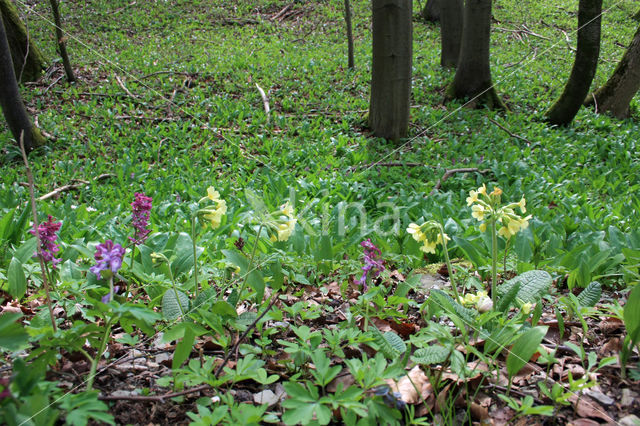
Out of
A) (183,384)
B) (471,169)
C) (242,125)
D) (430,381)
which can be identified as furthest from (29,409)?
(242,125)

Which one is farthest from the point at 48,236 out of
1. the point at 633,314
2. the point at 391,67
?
the point at 391,67

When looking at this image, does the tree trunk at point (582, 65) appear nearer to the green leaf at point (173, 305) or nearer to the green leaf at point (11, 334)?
the green leaf at point (173, 305)

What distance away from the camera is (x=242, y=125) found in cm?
660

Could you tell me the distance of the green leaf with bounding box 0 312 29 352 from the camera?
896 millimetres

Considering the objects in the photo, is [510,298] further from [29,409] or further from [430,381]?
[29,409]

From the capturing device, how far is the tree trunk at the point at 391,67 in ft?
17.9

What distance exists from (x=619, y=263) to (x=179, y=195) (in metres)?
3.73

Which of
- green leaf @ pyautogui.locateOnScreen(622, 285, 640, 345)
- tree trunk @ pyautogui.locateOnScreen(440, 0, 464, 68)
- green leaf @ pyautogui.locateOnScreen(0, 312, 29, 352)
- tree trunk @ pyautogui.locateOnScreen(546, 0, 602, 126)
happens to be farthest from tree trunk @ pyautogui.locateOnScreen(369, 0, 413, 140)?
green leaf @ pyautogui.locateOnScreen(0, 312, 29, 352)

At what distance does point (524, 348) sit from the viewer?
50.2 inches

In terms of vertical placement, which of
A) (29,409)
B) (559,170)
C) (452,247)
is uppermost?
(29,409)

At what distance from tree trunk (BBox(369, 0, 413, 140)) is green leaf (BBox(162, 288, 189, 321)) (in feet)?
16.0

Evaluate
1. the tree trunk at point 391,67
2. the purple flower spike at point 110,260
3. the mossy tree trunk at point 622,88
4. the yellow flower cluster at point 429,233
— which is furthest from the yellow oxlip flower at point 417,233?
the mossy tree trunk at point 622,88

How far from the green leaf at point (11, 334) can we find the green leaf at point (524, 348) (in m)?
1.28

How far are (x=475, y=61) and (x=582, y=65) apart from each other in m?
1.58
